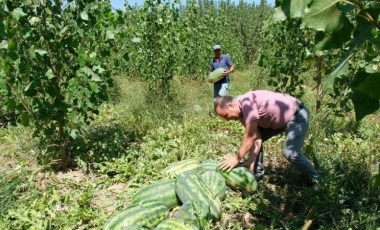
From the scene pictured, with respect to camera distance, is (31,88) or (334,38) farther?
(31,88)

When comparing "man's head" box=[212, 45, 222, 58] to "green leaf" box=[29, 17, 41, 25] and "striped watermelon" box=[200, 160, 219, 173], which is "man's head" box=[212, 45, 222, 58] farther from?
"green leaf" box=[29, 17, 41, 25]

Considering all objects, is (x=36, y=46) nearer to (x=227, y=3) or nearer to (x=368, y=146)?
(x=368, y=146)

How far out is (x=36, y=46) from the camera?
4758 millimetres

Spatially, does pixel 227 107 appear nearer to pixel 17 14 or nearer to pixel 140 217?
pixel 140 217

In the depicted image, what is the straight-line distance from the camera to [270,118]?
14.3 feet

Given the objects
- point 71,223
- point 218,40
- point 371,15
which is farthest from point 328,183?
point 218,40

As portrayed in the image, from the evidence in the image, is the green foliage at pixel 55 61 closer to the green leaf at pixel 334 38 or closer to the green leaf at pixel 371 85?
the green leaf at pixel 334 38


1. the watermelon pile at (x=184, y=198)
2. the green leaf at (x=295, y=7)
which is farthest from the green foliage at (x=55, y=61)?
the green leaf at (x=295, y=7)

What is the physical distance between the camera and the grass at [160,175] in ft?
13.0

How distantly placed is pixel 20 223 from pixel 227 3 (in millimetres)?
37053

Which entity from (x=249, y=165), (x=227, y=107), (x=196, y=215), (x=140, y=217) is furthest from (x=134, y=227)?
(x=249, y=165)

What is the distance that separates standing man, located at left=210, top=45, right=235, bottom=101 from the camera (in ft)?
29.5

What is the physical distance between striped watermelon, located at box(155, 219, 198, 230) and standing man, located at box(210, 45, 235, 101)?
5678 mm

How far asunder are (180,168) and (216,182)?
1.85 feet
